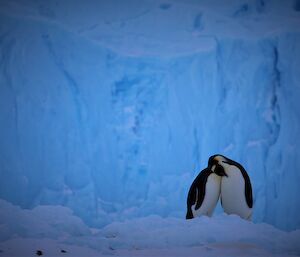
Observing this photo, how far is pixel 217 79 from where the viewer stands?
9.84 feet

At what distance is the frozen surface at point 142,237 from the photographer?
86.0 inches

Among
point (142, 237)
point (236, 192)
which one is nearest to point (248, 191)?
point (236, 192)

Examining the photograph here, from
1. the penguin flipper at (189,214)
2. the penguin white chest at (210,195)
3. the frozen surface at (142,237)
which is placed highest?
the penguin white chest at (210,195)

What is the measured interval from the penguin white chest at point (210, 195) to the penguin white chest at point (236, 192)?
6 cm

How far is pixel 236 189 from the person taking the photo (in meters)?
2.65

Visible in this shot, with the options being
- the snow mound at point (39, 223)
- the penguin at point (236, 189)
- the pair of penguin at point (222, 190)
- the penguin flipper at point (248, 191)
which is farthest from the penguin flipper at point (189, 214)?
the snow mound at point (39, 223)

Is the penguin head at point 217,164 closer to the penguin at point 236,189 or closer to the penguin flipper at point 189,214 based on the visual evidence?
the penguin at point 236,189

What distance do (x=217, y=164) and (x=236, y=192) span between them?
0.22 meters

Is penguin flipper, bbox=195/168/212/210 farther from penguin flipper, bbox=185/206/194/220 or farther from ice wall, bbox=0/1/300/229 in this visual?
ice wall, bbox=0/1/300/229

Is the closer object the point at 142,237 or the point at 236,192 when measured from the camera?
the point at 142,237

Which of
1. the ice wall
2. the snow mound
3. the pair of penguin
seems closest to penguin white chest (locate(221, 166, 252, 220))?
the pair of penguin

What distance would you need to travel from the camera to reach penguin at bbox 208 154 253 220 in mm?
2646

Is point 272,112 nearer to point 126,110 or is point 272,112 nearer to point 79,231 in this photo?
point 126,110

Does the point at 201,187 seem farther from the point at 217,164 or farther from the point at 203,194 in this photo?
the point at 217,164
